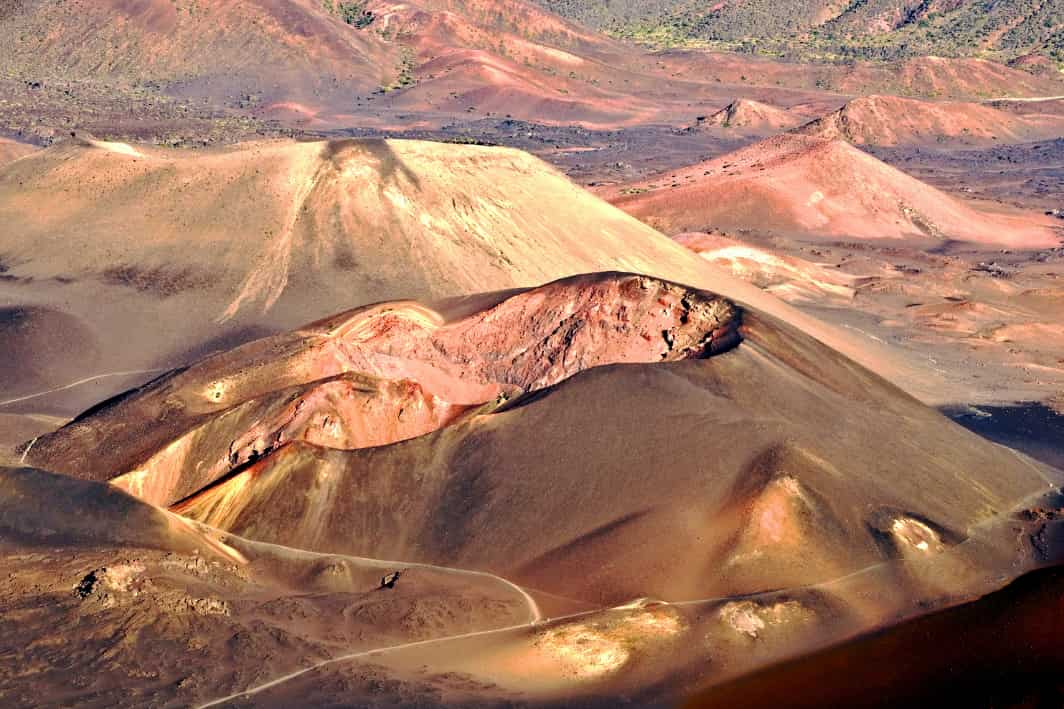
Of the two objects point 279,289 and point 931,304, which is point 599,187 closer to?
point 931,304

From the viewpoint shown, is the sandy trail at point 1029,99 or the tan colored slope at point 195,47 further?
the sandy trail at point 1029,99

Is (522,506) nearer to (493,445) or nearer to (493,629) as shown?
(493,445)

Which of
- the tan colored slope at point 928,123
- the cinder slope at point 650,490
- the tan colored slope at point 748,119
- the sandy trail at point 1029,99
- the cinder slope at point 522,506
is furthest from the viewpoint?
the sandy trail at point 1029,99

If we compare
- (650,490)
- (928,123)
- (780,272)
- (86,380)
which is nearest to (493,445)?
(650,490)

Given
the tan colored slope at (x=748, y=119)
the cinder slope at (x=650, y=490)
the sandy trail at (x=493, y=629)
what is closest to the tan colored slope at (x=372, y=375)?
the cinder slope at (x=650, y=490)

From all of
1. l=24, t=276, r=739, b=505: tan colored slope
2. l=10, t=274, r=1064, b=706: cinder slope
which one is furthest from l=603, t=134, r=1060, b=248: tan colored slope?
l=10, t=274, r=1064, b=706: cinder slope

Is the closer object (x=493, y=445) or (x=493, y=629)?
(x=493, y=629)

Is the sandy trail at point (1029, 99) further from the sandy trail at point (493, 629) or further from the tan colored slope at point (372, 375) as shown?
the sandy trail at point (493, 629)
